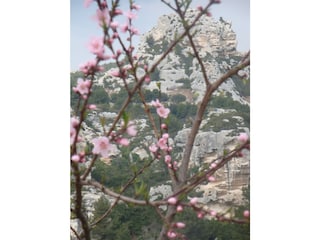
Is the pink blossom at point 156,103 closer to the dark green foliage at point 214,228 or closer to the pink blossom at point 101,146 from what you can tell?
the pink blossom at point 101,146

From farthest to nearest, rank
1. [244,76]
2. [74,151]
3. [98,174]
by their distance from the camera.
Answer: [244,76]
[98,174]
[74,151]

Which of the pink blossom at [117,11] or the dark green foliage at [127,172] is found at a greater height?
the pink blossom at [117,11]

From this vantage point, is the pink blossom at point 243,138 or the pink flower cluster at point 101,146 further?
the pink blossom at point 243,138

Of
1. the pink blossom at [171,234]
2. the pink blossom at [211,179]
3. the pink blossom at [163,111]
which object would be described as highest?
the pink blossom at [163,111]

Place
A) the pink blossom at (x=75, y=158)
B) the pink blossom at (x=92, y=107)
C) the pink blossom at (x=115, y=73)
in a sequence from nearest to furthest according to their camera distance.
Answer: the pink blossom at (x=75, y=158) < the pink blossom at (x=92, y=107) < the pink blossom at (x=115, y=73)

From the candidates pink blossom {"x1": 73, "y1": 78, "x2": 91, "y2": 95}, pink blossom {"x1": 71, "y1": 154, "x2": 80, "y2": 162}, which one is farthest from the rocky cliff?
pink blossom {"x1": 71, "y1": 154, "x2": 80, "y2": 162}

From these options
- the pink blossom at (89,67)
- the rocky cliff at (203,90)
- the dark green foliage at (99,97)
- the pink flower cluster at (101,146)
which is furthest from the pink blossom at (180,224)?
the pink blossom at (89,67)
